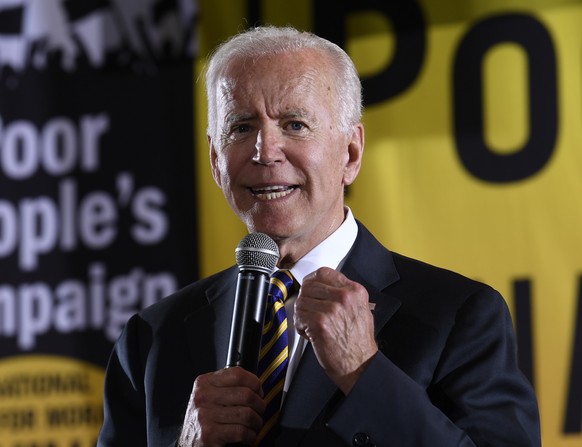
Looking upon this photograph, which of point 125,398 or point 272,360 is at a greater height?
point 272,360

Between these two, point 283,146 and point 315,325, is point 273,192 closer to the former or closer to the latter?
point 283,146

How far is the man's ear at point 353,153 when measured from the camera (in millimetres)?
1968

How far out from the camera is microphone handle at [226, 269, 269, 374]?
1.59m

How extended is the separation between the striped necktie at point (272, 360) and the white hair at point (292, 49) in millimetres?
361

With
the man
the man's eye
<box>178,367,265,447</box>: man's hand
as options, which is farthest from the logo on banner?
<box>178,367,265,447</box>: man's hand

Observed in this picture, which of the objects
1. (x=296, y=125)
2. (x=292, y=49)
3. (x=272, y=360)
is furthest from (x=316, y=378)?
(x=292, y=49)

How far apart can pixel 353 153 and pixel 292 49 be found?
0.75ft

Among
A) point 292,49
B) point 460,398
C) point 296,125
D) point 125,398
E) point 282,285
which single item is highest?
point 292,49

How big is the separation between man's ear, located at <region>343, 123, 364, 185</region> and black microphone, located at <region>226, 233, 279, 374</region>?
31 cm

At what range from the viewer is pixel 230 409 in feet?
5.08

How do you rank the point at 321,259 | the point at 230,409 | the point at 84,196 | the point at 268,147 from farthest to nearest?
1. the point at 84,196
2. the point at 321,259
3. the point at 268,147
4. the point at 230,409

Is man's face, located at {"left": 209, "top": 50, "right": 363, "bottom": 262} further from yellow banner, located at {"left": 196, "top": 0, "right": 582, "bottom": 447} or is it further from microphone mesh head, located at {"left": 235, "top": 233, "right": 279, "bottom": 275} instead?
yellow banner, located at {"left": 196, "top": 0, "right": 582, "bottom": 447}

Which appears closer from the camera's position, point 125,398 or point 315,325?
point 315,325

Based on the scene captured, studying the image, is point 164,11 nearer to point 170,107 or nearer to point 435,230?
point 170,107
